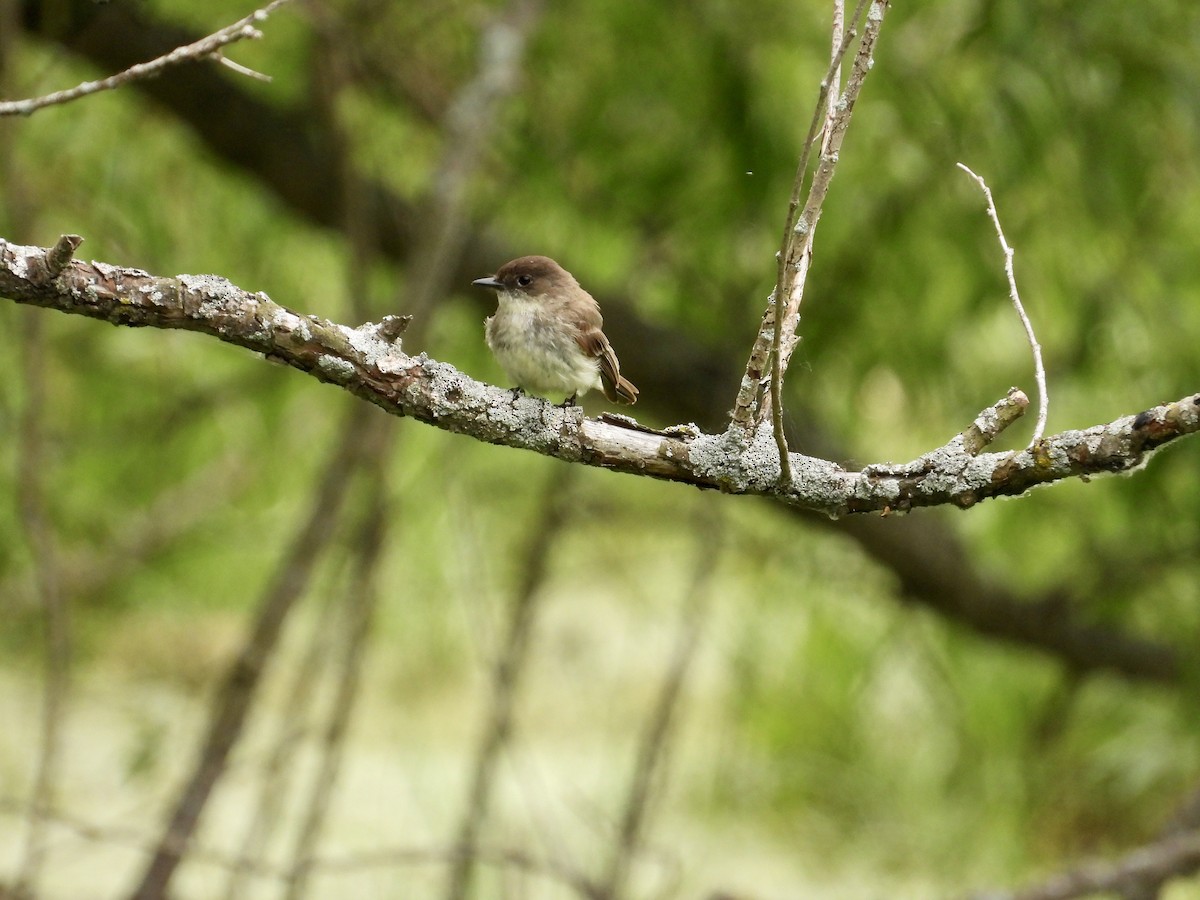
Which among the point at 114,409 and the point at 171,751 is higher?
the point at 114,409

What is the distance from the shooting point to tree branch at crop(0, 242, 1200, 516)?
122 centimetres

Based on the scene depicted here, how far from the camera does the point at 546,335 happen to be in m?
2.06

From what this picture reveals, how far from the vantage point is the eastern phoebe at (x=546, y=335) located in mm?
1996

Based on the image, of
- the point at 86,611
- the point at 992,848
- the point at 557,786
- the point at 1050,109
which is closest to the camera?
the point at 1050,109

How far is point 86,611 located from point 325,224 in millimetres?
2834

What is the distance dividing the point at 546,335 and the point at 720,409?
2192mm

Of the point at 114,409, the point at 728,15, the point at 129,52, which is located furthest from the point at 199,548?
the point at 728,15

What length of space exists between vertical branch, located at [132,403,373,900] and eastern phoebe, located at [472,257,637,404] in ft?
4.12

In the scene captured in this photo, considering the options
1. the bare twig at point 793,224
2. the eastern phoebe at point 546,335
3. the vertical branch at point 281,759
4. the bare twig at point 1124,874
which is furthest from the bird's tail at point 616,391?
the bare twig at point 1124,874

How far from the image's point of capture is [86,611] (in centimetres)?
602

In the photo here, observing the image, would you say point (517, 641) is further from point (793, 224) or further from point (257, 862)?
point (793, 224)

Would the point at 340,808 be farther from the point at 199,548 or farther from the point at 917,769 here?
the point at 917,769

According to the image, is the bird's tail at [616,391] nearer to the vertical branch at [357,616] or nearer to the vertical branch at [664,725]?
the vertical branch at [357,616]

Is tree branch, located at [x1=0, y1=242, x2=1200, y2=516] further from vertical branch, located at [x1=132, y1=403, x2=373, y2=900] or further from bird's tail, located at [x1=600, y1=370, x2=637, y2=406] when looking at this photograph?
vertical branch, located at [x1=132, y1=403, x2=373, y2=900]
